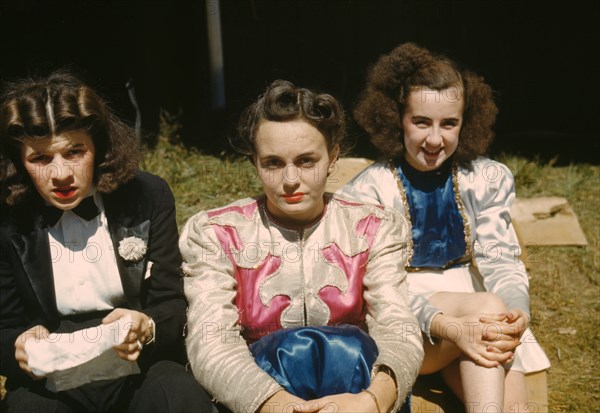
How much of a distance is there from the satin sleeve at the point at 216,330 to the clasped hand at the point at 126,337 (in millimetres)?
162

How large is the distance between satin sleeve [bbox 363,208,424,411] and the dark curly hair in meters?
0.56

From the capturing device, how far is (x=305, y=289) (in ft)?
8.33

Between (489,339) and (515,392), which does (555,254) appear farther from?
(489,339)

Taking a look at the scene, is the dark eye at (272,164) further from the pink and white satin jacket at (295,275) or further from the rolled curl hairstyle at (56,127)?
the rolled curl hairstyle at (56,127)

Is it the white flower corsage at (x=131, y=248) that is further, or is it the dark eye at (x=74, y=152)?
the white flower corsage at (x=131, y=248)

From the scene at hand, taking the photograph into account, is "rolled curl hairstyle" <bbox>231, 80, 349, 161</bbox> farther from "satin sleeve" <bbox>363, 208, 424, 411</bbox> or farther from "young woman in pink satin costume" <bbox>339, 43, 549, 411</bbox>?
"young woman in pink satin costume" <bbox>339, 43, 549, 411</bbox>

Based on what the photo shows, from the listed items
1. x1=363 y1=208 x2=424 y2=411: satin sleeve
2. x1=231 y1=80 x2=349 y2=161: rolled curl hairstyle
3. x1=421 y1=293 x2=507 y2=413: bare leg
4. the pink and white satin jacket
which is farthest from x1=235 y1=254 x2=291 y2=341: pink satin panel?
x1=421 y1=293 x2=507 y2=413: bare leg

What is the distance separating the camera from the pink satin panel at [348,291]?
8.30ft

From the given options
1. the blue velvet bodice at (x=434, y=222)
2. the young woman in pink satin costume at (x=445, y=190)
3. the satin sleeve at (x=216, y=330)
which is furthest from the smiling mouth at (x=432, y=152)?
the satin sleeve at (x=216, y=330)

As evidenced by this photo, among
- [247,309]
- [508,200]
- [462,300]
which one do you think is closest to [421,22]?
[508,200]

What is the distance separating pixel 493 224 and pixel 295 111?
1097mm

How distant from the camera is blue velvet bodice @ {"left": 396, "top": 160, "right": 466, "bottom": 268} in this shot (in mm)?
3043

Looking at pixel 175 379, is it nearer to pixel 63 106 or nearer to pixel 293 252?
pixel 293 252

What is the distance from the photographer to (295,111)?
8.05ft
